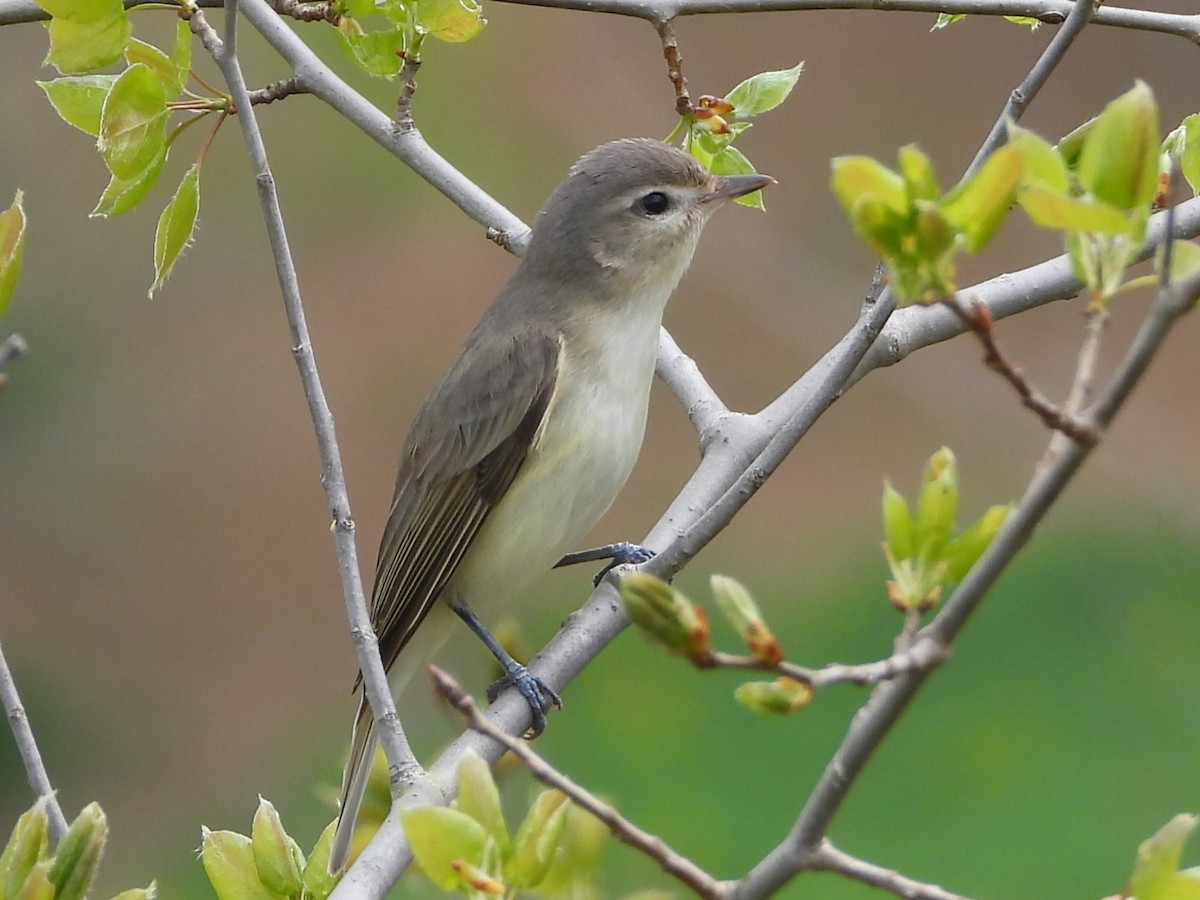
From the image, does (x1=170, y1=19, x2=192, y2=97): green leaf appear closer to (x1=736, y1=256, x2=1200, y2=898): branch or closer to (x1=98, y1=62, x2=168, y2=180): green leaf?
(x1=98, y1=62, x2=168, y2=180): green leaf

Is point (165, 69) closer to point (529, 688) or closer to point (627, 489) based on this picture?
point (529, 688)

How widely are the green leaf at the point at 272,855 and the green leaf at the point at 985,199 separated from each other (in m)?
1.04

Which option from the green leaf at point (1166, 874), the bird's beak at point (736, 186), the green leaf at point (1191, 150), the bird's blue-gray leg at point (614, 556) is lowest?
the green leaf at point (1166, 874)

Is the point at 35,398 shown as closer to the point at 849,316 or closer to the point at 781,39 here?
the point at 849,316

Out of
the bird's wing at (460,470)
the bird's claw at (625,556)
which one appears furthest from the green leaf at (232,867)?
the bird's wing at (460,470)

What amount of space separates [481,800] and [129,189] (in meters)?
1.17

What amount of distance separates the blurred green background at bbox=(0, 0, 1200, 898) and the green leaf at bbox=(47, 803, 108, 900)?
4.95 metres

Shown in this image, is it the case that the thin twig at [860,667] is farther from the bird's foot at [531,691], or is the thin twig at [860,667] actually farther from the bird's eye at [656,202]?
the bird's eye at [656,202]

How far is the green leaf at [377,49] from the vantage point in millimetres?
2418

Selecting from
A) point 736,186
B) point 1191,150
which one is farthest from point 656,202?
point 1191,150

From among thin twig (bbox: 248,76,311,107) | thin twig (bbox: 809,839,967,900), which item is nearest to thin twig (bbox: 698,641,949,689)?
thin twig (bbox: 809,839,967,900)

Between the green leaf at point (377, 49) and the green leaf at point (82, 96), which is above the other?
the green leaf at point (377, 49)

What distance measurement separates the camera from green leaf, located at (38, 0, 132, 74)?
6.26 ft

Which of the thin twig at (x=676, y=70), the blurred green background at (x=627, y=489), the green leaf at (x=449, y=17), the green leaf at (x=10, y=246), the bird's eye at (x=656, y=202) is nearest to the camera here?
the green leaf at (x=10, y=246)
